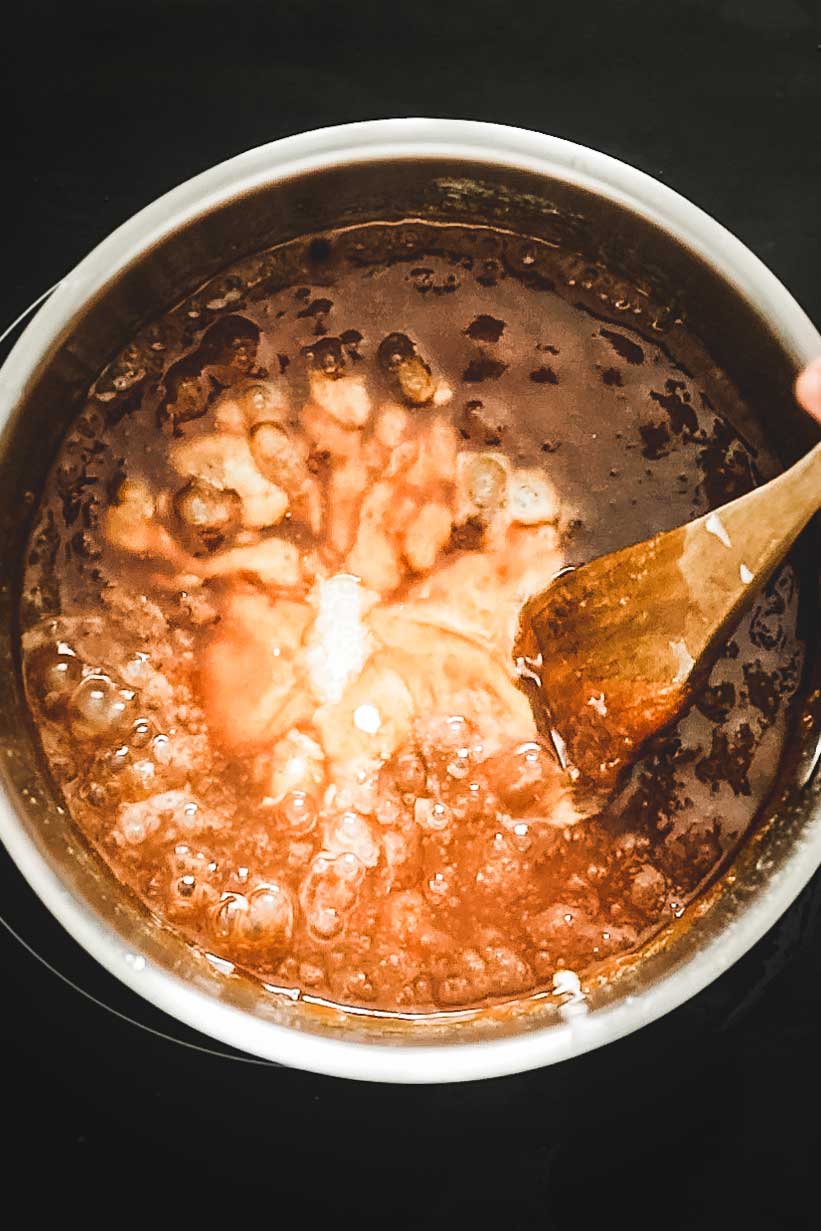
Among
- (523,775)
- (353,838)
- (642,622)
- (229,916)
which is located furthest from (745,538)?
(229,916)

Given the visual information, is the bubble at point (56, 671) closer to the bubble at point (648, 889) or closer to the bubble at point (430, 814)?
the bubble at point (430, 814)

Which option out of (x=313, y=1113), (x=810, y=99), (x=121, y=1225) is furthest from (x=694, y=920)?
(x=810, y=99)

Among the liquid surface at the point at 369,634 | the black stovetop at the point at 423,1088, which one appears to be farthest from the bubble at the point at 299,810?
the black stovetop at the point at 423,1088

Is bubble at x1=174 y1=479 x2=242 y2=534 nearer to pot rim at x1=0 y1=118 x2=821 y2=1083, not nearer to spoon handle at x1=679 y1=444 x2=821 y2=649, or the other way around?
pot rim at x1=0 y1=118 x2=821 y2=1083

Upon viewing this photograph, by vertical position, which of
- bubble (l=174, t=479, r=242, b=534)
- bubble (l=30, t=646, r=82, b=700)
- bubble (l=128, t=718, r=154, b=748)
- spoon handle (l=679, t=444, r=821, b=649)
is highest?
bubble (l=174, t=479, r=242, b=534)

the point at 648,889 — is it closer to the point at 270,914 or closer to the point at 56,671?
the point at 270,914

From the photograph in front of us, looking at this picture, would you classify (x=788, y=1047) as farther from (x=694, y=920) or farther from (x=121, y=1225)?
(x=121, y=1225)

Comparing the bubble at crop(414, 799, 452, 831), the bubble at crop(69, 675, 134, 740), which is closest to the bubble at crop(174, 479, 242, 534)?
the bubble at crop(69, 675, 134, 740)
